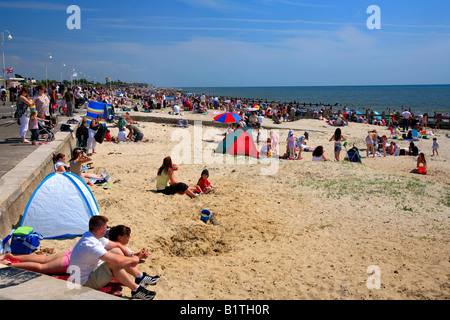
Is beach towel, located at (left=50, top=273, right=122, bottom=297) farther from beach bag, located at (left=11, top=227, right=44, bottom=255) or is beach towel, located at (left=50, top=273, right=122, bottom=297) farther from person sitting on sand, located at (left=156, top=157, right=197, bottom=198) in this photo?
person sitting on sand, located at (left=156, top=157, right=197, bottom=198)

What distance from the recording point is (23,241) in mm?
5027

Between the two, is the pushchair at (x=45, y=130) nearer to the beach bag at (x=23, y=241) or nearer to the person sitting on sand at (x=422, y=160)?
the beach bag at (x=23, y=241)

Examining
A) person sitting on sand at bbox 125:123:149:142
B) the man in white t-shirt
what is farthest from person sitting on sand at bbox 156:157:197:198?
person sitting on sand at bbox 125:123:149:142

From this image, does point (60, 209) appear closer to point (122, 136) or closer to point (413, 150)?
point (122, 136)

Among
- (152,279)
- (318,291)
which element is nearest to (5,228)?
(152,279)

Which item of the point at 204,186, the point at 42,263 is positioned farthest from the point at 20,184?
the point at 204,186

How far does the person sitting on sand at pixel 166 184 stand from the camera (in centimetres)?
856

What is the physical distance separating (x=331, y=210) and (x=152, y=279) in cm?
475

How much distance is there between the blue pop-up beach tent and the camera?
5719 mm

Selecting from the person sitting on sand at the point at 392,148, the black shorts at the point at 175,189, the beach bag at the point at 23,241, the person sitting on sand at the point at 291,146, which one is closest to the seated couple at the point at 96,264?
the beach bag at the point at 23,241

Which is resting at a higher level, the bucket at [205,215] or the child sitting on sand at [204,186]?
the child sitting on sand at [204,186]

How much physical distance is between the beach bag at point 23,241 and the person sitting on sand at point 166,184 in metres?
3.75

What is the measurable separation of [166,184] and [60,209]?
3187 millimetres

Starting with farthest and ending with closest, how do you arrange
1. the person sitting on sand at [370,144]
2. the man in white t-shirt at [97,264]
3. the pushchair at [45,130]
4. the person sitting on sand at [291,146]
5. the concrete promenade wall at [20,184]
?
the person sitting on sand at [370,144], the person sitting on sand at [291,146], the pushchair at [45,130], the concrete promenade wall at [20,184], the man in white t-shirt at [97,264]
